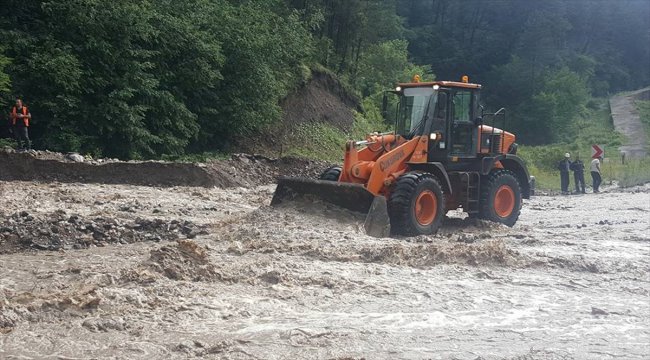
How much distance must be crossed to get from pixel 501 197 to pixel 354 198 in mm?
4505

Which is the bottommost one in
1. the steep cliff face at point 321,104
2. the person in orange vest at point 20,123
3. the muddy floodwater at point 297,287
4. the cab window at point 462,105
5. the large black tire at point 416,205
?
the muddy floodwater at point 297,287

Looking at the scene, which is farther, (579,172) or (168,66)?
(579,172)

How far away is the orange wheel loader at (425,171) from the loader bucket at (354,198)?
15 mm

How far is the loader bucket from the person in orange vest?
925cm

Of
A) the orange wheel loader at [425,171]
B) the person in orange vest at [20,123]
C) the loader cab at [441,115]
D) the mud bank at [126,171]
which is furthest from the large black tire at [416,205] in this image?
the person in orange vest at [20,123]

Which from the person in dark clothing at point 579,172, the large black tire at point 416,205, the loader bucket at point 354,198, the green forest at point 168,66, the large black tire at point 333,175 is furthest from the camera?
the person in dark clothing at point 579,172

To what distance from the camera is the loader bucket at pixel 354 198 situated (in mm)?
12008

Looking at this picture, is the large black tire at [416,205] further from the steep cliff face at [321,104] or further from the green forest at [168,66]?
the steep cliff face at [321,104]

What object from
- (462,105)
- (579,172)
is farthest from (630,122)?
(462,105)

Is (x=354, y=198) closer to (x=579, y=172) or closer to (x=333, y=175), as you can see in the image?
(x=333, y=175)

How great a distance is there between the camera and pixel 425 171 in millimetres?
13492

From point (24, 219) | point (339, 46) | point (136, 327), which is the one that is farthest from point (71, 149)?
point (339, 46)

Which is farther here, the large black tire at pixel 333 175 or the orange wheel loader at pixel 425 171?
the large black tire at pixel 333 175

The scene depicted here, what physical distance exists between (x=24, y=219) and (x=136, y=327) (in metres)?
5.53
